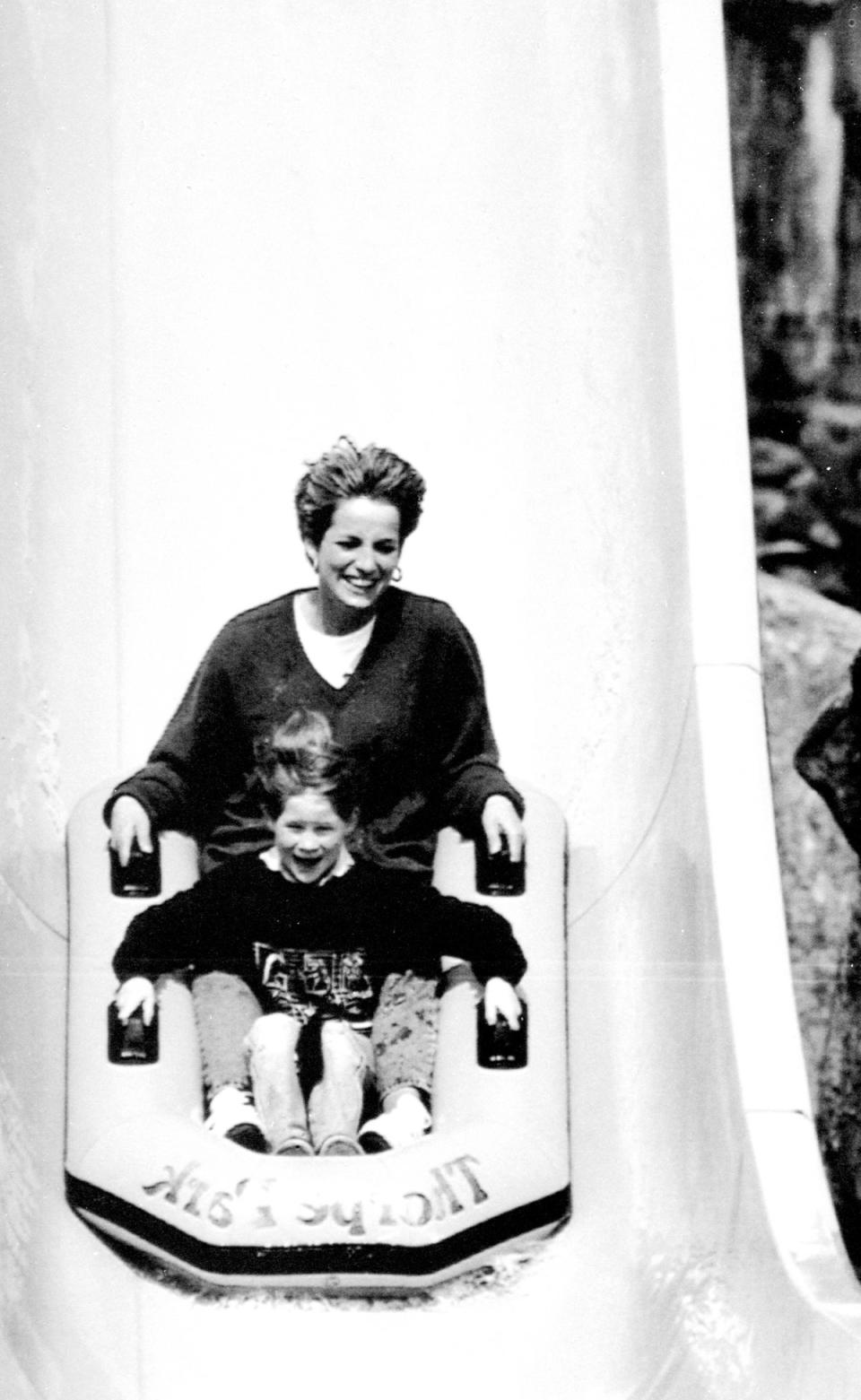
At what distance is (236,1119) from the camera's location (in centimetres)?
243

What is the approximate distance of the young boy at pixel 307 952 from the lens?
245cm

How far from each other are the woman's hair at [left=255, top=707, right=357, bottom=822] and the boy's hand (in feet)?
0.84

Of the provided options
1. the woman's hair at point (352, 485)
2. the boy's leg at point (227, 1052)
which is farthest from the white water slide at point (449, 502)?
the boy's leg at point (227, 1052)

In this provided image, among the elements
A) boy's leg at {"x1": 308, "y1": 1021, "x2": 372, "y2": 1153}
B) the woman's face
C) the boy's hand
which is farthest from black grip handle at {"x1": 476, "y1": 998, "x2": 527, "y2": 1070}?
the woman's face

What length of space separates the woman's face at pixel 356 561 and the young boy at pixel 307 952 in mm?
200

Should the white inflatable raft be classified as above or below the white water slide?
below

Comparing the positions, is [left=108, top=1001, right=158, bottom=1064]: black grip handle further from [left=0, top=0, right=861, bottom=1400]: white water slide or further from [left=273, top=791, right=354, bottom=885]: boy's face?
[left=273, top=791, right=354, bottom=885]: boy's face

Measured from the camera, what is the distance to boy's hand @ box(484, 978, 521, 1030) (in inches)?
98.8

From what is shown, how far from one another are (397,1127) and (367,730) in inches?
18.5

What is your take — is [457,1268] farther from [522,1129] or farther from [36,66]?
[36,66]

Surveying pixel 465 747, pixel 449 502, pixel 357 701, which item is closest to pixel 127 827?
pixel 357 701

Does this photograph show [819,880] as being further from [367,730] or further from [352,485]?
[352,485]

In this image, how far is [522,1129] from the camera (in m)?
2.47

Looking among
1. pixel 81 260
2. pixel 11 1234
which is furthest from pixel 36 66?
pixel 11 1234
